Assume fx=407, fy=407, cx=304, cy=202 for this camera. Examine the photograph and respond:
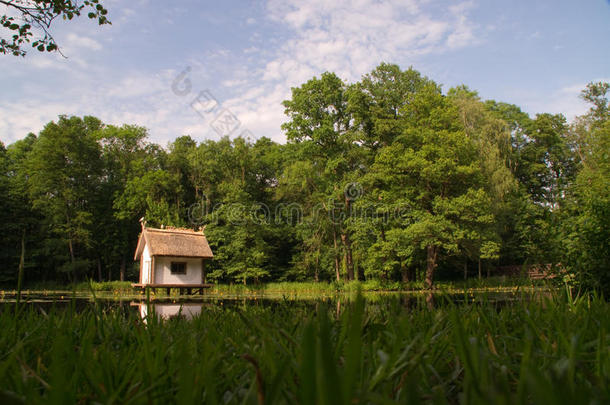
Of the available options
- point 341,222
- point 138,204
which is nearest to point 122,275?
point 138,204

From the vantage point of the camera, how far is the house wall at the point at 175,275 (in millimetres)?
23125

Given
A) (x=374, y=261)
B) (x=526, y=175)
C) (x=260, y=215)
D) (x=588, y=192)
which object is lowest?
(x=374, y=261)

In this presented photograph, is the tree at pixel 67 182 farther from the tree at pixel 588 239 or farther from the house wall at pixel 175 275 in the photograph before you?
the tree at pixel 588 239

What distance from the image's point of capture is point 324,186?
29.0 meters

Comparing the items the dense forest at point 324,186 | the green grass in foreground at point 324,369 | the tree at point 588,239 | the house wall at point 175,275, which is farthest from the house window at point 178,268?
the green grass in foreground at point 324,369

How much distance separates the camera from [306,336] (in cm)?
36

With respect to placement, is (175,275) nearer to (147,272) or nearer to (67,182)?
(147,272)

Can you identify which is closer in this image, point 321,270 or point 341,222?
point 341,222

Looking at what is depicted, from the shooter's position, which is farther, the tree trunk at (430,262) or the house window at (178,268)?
the tree trunk at (430,262)

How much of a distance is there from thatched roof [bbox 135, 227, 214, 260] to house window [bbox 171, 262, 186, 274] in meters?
0.85

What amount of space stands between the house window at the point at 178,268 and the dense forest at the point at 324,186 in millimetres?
6355

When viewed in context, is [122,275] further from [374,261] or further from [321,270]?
[374,261]

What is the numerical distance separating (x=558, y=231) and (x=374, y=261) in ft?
67.8

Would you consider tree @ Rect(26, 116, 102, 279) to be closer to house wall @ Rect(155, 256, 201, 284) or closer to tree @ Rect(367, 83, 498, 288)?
house wall @ Rect(155, 256, 201, 284)
